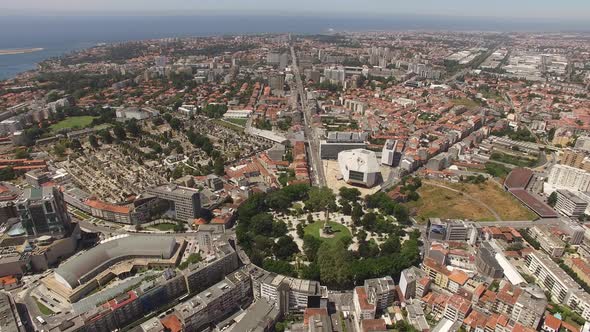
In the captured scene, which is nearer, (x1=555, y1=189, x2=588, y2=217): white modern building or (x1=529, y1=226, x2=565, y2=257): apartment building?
(x1=529, y1=226, x2=565, y2=257): apartment building

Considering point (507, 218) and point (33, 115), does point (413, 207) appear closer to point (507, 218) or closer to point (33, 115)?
point (507, 218)

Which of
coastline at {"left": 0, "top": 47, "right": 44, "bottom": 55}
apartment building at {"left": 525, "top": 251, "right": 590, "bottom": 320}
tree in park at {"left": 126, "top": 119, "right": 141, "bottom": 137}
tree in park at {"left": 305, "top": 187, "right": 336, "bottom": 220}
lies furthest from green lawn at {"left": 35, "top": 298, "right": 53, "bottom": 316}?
coastline at {"left": 0, "top": 47, "right": 44, "bottom": 55}

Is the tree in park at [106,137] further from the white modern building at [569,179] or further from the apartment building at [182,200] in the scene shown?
the white modern building at [569,179]

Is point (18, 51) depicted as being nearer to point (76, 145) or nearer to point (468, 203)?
point (76, 145)

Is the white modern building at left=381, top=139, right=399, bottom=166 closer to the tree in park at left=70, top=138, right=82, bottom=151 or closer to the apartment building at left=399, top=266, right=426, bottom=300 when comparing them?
the apartment building at left=399, top=266, right=426, bottom=300

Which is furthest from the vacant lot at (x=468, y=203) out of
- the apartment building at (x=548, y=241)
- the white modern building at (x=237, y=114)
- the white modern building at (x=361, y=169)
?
the white modern building at (x=237, y=114)
